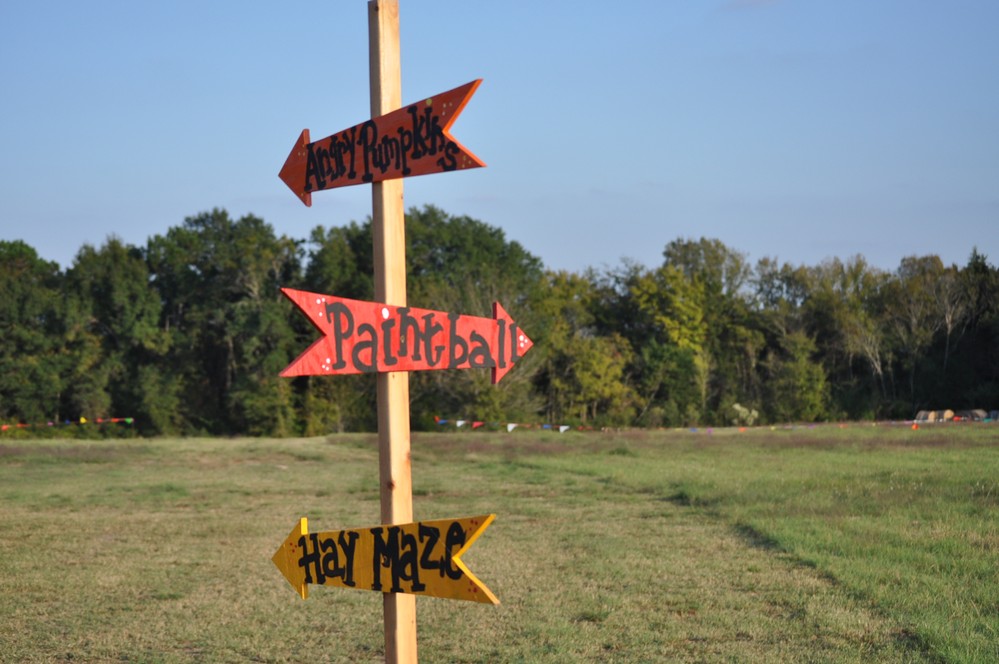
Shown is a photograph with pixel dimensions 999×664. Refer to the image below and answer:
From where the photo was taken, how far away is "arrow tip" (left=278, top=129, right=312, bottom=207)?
5578 millimetres

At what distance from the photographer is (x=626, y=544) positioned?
13.4m

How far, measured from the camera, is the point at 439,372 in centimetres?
4734

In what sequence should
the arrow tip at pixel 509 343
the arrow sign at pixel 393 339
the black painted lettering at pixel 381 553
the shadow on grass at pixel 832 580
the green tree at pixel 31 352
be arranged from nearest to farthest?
the arrow sign at pixel 393 339, the black painted lettering at pixel 381 553, the arrow tip at pixel 509 343, the shadow on grass at pixel 832 580, the green tree at pixel 31 352

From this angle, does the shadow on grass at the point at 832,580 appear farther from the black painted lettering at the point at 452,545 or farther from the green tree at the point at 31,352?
the green tree at the point at 31,352

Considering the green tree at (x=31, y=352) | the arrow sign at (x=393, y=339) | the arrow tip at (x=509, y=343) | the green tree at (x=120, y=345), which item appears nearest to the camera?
the arrow sign at (x=393, y=339)

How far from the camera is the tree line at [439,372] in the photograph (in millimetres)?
47562

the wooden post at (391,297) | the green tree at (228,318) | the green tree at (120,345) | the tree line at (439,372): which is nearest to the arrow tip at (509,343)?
the wooden post at (391,297)

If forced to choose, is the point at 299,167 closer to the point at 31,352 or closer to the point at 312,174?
the point at 312,174

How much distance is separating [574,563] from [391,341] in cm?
792

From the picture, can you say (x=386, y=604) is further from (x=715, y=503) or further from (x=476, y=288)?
(x=476, y=288)

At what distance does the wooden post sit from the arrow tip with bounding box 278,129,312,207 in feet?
1.84

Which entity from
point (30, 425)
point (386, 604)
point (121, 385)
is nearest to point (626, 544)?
point (386, 604)

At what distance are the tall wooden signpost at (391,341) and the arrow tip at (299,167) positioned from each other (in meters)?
0.07

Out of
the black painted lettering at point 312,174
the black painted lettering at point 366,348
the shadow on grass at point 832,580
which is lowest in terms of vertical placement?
the shadow on grass at point 832,580
